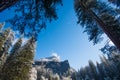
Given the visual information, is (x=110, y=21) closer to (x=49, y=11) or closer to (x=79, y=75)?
(x=49, y=11)

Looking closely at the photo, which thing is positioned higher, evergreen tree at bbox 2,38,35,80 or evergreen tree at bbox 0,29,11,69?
evergreen tree at bbox 0,29,11,69

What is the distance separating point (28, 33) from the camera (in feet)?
39.6

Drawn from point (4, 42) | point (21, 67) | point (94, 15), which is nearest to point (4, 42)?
point (4, 42)

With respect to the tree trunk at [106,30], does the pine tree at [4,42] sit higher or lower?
higher

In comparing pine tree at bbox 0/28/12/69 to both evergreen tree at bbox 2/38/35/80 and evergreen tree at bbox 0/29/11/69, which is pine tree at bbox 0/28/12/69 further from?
evergreen tree at bbox 2/38/35/80

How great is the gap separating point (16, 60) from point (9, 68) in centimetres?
183

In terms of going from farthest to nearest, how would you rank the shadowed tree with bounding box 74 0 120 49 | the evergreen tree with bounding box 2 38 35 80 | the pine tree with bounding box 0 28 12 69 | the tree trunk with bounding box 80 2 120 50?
the pine tree with bounding box 0 28 12 69 < the evergreen tree with bounding box 2 38 35 80 < the shadowed tree with bounding box 74 0 120 49 < the tree trunk with bounding box 80 2 120 50

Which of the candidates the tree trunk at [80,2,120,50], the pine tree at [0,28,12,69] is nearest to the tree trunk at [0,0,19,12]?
the tree trunk at [80,2,120,50]

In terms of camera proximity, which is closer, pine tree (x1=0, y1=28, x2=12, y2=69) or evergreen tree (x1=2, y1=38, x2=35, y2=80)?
evergreen tree (x1=2, y1=38, x2=35, y2=80)

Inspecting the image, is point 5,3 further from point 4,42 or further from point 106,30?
point 4,42

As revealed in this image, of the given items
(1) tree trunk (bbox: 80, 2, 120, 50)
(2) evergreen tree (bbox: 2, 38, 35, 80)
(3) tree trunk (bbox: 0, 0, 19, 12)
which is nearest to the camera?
(3) tree trunk (bbox: 0, 0, 19, 12)

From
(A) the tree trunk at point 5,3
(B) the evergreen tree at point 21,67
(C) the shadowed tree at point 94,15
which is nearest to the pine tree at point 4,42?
(B) the evergreen tree at point 21,67

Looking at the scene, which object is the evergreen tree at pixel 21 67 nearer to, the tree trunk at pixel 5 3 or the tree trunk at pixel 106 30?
the tree trunk at pixel 106 30

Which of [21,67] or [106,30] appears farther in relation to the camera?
[21,67]
